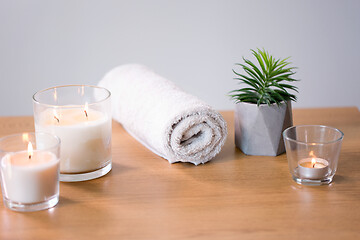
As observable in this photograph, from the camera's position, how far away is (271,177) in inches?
31.4

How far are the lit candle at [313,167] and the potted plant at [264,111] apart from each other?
11 cm

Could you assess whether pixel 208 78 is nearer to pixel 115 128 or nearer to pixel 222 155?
pixel 115 128

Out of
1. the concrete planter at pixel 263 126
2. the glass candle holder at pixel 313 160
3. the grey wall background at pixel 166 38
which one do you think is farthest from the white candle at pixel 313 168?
the grey wall background at pixel 166 38

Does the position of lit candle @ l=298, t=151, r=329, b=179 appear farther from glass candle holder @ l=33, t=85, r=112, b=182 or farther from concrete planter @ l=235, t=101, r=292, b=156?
glass candle holder @ l=33, t=85, r=112, b=182

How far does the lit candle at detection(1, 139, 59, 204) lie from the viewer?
671mm

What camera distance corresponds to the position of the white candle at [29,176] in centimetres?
67

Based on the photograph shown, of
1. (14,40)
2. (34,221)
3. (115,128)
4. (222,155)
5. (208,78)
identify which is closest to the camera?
(34,221)

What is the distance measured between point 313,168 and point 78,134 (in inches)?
14.4

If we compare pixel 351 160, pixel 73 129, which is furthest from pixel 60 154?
pixel 351 160

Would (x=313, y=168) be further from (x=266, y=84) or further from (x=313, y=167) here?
(x=266, y=84)

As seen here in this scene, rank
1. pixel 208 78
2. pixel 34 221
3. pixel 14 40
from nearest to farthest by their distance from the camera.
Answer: pixel 34 221 < pixel 14 40 < pixel 208 78

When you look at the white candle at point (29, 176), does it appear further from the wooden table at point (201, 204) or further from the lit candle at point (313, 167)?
the lit candle at point (313, 167)

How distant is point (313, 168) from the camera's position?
76cm

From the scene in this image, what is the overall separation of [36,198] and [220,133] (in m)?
0.32
